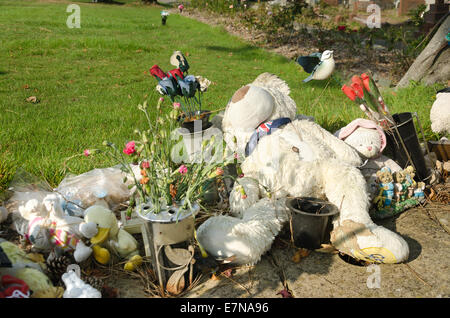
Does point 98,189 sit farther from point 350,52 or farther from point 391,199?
point 350,52

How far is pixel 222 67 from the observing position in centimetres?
748

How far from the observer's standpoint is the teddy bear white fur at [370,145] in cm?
271

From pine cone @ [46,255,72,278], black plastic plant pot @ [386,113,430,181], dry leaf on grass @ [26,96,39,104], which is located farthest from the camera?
dry leaf on grass @ [26,96,39,104]

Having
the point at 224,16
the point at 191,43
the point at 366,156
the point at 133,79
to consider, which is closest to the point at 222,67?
the point at 133,79

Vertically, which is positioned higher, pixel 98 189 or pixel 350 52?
pixel 350 52

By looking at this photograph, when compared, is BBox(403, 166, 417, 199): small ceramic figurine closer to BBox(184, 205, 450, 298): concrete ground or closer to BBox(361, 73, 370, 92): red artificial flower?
BBox(184, 205, 450, 298): concrete ground

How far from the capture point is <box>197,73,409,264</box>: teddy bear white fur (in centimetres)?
202

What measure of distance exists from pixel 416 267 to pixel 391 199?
63cm

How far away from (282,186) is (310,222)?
0.39 m

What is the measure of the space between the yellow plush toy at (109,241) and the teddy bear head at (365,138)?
65.1 inches

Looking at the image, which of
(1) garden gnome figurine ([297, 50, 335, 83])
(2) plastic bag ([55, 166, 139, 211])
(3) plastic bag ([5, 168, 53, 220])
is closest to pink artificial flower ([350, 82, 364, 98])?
(1) garden gnome figurine ([297, 50, 335, 83])

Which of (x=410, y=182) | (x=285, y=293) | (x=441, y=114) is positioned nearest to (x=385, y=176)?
(x=410, y=182)

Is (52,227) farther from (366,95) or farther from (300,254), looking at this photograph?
(366,95)

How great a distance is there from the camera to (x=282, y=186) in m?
2.42
